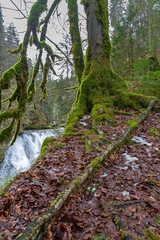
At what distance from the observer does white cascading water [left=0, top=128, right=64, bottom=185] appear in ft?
35.5

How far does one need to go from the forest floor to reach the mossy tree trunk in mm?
2668

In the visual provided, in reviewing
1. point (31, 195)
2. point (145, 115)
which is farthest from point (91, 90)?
point (31, 195)

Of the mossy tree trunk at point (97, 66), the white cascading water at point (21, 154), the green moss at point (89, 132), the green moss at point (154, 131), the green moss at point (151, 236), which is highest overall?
the mossy tree trunk at point (97, 66)

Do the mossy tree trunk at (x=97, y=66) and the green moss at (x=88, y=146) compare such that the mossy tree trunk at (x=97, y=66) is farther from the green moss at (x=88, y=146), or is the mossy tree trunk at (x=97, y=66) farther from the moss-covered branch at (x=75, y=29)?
the green moss at (x=88, y=146)

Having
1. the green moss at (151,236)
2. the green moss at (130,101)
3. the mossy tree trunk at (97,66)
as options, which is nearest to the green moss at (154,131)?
the green moss at (130,101)

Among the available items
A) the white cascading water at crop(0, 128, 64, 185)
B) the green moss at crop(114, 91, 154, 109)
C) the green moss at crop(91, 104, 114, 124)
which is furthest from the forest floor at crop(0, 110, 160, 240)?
the white cascading water at crop(0, 128, 64, 185)

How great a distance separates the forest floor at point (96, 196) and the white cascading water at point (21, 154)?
7.10 m

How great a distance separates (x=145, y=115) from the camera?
5227 mm

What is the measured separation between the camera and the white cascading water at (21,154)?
10831 mm

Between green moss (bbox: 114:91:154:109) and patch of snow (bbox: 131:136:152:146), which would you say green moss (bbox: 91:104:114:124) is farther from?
patch of snow (bbox: 131:136:152:146)

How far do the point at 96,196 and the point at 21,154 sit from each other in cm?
1211

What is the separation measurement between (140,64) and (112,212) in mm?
8733

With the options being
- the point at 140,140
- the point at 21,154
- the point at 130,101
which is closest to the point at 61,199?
the point at 140,140

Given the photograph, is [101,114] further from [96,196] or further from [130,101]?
[96,196]
